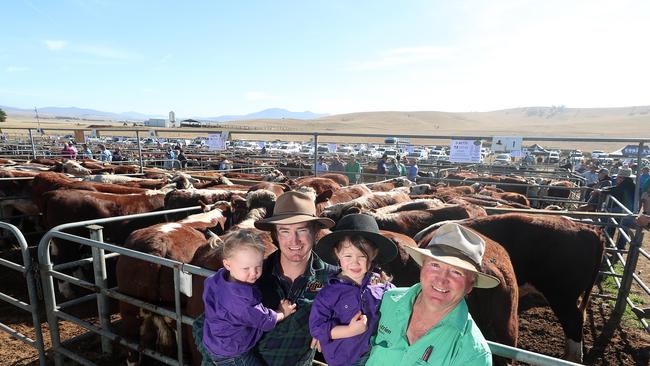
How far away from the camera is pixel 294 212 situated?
2.12 metres

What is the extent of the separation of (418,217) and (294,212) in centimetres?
351

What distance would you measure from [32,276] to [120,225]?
305cm

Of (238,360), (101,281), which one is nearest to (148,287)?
(101,281)

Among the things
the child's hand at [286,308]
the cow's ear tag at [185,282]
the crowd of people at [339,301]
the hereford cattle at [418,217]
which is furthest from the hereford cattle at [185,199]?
the child's hand at [286,308]

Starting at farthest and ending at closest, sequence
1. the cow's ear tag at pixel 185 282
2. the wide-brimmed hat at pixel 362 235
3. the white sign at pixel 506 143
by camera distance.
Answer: the white sign at pixel 506 143 < the cow's ear tag at pixel 185 282 < the wide-brimmed hat at pixel 362 235

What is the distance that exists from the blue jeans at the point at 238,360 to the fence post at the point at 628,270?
4.90 m

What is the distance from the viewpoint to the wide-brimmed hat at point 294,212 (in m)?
2.05

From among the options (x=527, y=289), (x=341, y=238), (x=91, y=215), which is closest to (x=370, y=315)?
(x=341, y=238)

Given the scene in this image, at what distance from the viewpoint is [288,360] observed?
1945 mm

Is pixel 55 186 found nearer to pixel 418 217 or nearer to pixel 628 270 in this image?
pixel 418 217

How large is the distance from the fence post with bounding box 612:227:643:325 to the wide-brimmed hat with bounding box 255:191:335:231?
14.7 ft

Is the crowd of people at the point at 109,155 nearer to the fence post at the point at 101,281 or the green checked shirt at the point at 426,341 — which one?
the fence post at the point at 101,281

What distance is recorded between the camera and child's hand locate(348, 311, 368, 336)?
1.63m

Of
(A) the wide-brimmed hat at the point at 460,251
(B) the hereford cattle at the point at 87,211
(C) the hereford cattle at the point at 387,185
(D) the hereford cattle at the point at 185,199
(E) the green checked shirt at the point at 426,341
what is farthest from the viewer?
(C) the hereford cattle at the point at 387,185
